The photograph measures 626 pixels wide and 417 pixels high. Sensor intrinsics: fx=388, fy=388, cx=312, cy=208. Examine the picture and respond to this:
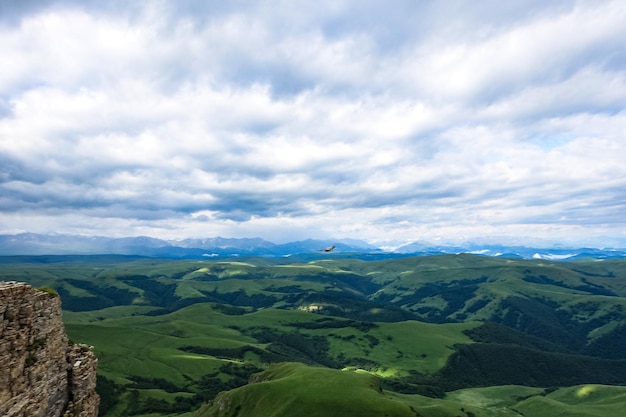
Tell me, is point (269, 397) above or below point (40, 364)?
below

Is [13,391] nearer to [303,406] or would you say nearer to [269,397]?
[303,406]

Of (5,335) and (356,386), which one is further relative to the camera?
(356,386)

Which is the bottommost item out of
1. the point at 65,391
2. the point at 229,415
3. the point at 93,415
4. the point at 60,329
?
the point at 229,415

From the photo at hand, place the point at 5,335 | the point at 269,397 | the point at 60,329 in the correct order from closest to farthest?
the point at 5,335
the point at 60,329
the point at 269,397

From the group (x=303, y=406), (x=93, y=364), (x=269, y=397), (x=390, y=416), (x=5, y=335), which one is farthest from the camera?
(x=269, y=397)

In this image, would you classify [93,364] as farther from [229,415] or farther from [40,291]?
[229,415]

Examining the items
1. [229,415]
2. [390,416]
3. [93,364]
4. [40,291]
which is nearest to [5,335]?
[40,291]
